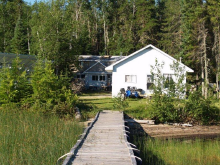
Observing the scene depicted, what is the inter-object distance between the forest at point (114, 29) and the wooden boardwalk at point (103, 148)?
9.38m

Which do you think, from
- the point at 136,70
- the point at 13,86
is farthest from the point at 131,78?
the point at 13,86

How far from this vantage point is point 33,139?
30.0 feet

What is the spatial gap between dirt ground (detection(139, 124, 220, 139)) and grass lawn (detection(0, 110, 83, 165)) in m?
5.41

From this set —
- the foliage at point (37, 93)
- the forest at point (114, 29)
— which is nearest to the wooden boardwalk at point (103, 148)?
the foliage at point (37, 93)

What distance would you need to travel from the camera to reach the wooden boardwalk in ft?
23.4

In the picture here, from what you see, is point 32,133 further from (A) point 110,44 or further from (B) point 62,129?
(A) point 110,44

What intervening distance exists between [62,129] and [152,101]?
7.26 meters

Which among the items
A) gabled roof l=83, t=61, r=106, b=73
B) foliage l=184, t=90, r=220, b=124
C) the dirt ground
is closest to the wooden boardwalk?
the dirt ground

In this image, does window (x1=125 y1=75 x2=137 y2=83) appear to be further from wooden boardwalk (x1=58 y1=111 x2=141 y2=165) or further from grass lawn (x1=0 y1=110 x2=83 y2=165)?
grass lawn (x1=0 y1=110 x2=83 y2=165)

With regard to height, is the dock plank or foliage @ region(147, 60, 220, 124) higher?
foliage @ region(147, 60, 220, 124)

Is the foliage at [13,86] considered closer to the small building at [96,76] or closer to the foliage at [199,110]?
the foliage at [199,110]

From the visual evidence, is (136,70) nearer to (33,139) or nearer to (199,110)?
(199,110)

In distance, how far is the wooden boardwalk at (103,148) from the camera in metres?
7.14

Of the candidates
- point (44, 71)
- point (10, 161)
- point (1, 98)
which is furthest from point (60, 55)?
point (10, 161)
